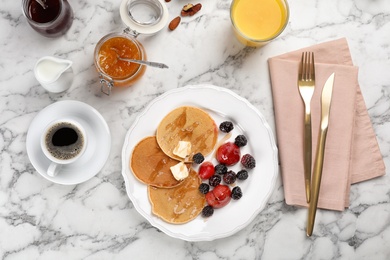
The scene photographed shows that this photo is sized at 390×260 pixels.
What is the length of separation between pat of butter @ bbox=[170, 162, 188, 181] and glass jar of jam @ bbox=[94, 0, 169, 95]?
259 mm

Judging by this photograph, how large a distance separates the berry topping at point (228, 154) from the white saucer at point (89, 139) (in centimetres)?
30

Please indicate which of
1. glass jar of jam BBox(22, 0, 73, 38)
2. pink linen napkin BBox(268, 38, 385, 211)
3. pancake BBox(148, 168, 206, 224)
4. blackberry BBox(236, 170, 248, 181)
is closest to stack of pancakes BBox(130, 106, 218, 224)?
pancake BBox(148, 168, 206, 224)

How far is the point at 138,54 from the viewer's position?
1.42 m

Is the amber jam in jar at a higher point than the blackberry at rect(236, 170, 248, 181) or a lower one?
higher

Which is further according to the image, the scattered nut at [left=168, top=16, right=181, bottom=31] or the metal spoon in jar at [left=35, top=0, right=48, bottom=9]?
the scattered nut at [left=168, top=16, right=181, bottom=31]

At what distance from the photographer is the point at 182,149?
1.44 meters


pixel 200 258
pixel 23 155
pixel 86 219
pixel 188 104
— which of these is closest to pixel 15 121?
pixel 23 155

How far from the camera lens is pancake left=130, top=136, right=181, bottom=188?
1.44m

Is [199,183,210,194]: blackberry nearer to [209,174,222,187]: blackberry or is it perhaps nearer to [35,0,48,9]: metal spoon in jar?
[209,174,222,187]: blackberry

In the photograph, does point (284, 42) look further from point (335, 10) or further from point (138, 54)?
point (138, 54)

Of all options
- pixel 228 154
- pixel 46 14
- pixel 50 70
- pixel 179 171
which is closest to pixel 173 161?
pixel 179 171

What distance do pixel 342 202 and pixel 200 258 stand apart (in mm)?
425

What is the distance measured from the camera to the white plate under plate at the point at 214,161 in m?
1.44

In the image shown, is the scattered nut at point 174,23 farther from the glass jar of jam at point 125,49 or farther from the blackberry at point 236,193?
the blackberry at point 236,193
